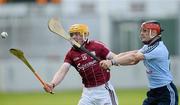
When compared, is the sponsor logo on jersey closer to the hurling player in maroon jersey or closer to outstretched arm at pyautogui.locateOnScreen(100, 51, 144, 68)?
the hurling player in maroon jersey

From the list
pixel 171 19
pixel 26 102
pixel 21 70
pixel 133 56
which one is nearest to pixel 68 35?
pixel 133 56

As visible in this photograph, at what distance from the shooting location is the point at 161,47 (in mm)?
15781

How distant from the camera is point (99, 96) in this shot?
55.9 ft

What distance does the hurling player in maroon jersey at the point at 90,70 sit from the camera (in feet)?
55.4

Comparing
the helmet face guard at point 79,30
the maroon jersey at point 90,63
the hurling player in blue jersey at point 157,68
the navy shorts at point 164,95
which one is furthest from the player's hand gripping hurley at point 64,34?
the navy shorts at point 164,95

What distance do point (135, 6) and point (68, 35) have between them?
74.5 ft

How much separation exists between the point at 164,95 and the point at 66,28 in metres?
20.2

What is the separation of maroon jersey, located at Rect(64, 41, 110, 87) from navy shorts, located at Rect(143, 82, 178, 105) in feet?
4.31

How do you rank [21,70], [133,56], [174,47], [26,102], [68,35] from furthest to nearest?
[174,47]
[21,70]
[26,102]
[68,35]
[133,56]

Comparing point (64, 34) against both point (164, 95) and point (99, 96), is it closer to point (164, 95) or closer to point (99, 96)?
point (99, 96)

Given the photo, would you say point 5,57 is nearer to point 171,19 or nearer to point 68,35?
point 171,19

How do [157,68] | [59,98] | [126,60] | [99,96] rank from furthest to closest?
[59,98] → [99,96] → [157,68] → [126,60]

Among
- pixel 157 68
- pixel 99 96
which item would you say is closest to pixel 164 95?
pixel 157 68

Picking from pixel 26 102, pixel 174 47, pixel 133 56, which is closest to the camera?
pixel 133 56
